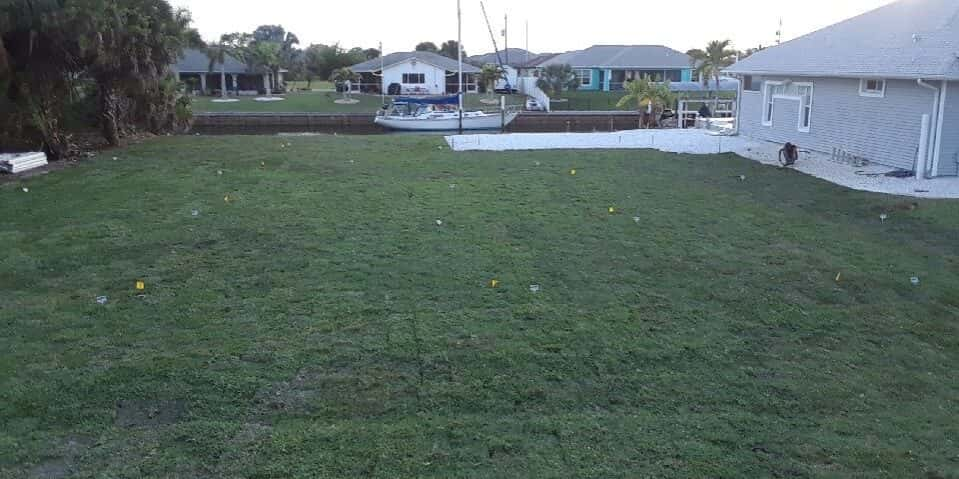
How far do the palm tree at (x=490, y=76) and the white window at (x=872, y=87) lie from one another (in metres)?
41.6

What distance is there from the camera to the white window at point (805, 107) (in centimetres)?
2064

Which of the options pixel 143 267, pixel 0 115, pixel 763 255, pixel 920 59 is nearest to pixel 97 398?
pixel 143 267

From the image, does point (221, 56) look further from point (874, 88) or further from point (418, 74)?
point (874, 88)

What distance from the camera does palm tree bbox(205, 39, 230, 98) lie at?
184 ft

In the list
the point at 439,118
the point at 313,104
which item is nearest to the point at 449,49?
the point at 313,104

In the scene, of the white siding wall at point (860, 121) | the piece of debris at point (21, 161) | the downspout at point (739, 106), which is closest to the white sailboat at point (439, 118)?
the downspout at point (739, 106)

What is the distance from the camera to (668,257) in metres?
9.54

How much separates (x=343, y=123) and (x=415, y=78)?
18367mm

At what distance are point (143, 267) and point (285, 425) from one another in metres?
4.53

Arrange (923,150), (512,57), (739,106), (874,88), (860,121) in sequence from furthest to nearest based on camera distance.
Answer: (512,57)
(739,106)
(860,121)
(874,88)
(923,150)

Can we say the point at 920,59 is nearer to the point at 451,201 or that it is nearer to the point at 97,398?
the point at 451,201

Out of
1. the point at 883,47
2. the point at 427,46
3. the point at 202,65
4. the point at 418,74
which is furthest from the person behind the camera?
the point at 427,46

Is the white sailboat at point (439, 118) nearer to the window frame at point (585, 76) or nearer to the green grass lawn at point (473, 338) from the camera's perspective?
the window frame at point (585, 76)

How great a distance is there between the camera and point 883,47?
59.7 feet
